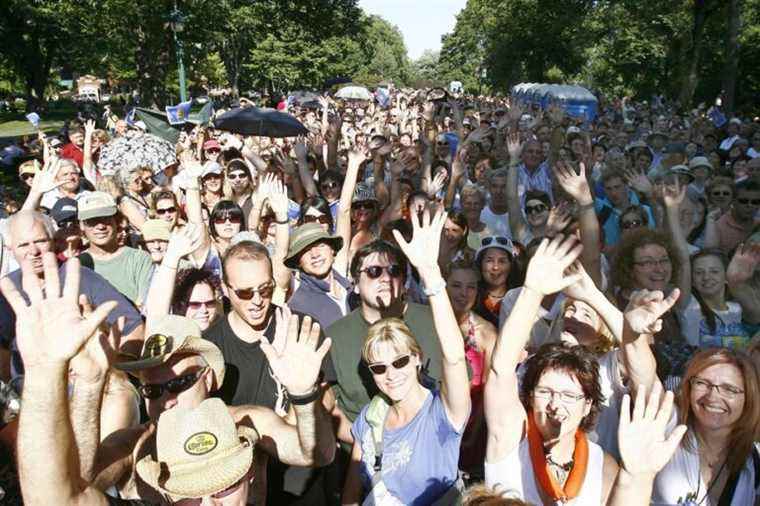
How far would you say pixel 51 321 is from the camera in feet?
6.66

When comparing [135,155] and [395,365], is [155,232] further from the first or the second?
[135,155]

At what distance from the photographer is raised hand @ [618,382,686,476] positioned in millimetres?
2199

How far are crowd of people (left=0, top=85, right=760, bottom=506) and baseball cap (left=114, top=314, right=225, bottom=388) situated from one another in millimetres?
11

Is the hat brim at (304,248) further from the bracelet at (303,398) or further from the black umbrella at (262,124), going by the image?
the black umbrella at (262,124)

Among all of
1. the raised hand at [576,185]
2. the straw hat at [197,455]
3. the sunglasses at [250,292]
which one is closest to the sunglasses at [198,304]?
the sunglasses at [250,292]

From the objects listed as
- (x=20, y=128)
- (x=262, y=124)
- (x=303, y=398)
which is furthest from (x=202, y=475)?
(x=20, y=128)

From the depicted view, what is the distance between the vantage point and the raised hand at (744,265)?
167 inches

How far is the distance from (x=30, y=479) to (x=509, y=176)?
4962 mm

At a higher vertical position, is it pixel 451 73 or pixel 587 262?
pixel 451 73

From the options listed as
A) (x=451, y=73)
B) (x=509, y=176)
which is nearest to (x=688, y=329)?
(x=509, y=176)

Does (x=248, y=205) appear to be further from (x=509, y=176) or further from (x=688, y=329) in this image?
(x=688, y=329)

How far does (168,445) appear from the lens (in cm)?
215

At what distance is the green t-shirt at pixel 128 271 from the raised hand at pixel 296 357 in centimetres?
216

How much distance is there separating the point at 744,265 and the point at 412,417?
2790 millimetres
